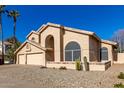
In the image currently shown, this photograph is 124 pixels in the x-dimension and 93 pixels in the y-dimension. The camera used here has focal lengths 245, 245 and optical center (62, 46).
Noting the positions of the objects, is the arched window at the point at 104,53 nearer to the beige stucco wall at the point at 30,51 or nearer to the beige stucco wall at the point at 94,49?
the beige stucco wall at the point at 94,49

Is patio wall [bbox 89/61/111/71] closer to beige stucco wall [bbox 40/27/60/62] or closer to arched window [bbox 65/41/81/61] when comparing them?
arched window [bbox 65/41/81/61]

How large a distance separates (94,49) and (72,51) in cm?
242

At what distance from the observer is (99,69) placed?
21781mm

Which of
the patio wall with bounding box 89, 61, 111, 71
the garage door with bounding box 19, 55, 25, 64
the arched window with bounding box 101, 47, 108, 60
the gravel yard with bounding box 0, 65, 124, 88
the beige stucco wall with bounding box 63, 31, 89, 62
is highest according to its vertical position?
the beige stucco wall with bounding box 63, 31, 89, 62

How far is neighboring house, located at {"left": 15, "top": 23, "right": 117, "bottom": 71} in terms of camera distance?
25438 mm

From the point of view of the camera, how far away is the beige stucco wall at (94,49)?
2570 centimetres

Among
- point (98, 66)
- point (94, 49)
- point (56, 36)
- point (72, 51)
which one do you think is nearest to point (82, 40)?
point (72, 51)

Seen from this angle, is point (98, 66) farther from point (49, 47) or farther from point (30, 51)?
point (30, 51)

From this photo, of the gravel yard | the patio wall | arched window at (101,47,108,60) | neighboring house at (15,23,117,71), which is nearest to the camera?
the gravel yard

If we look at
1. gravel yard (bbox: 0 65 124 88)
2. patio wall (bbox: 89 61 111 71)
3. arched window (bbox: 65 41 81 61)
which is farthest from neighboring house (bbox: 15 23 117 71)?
gravel yard (bbox: 0 65 124 88)

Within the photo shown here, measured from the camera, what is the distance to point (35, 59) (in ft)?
91.2

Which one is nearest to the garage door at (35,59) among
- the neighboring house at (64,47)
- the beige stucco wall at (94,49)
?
the neighboring house at (64,47)

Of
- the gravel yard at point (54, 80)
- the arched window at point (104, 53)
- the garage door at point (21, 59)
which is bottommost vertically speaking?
the gravel yard at point (54, 80)
